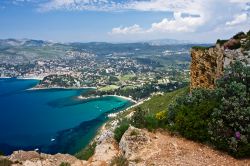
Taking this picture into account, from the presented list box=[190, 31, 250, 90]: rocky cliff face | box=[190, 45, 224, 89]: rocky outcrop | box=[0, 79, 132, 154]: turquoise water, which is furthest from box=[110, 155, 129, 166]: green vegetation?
box=[0, 79, 132, 154]: turquoise water

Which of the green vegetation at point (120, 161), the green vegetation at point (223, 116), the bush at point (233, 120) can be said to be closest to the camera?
the green vegetation at point (120, 161)

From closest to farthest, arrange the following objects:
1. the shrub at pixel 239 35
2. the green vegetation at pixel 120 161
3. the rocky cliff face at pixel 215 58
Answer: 1. the green vegetation at pixel 120 161
2. the rocky cliff face at pixel 215 58
3. the shrub at pixel 239 35

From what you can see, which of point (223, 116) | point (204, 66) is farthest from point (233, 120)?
point (204, 66)

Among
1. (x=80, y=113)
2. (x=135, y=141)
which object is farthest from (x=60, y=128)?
(x=135, y=141)

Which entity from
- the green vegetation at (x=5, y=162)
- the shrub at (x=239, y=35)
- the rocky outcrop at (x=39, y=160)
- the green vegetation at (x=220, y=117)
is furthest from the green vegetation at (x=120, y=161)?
the shrub at (x=239, y=35)

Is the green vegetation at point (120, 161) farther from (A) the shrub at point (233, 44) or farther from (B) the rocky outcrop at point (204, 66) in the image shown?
(B) the rocky outcrop at point (204, 66)

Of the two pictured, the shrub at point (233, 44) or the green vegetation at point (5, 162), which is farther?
the shrub at point (233, 44)

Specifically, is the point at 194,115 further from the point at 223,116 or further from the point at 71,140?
the point at 71,140

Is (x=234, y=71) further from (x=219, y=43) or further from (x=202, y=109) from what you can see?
(x=219, y=43)
